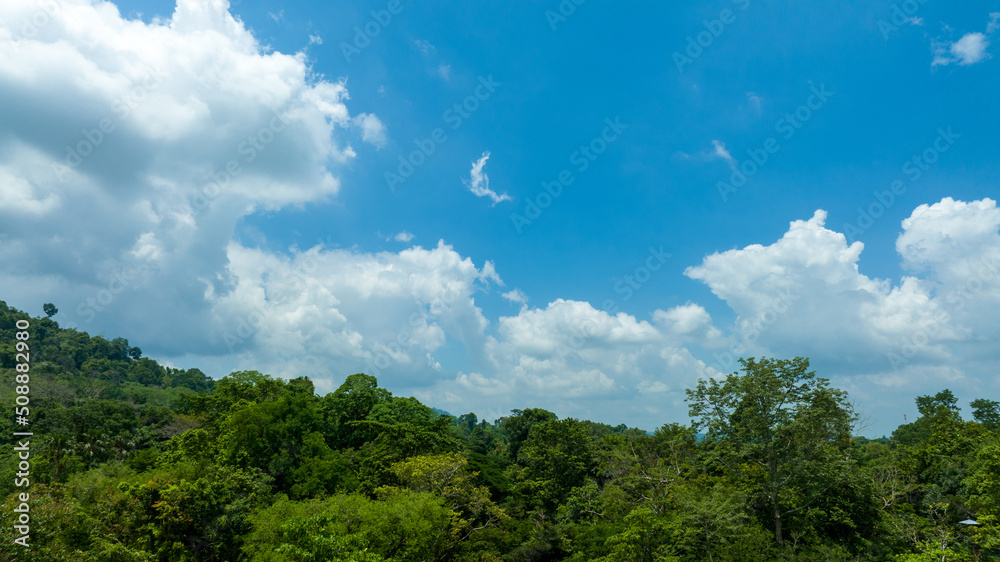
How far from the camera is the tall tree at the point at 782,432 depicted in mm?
27828

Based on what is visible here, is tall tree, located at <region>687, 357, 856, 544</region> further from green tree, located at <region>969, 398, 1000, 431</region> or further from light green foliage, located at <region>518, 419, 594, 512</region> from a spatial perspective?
green tree, located at <region>969, 398, 1000, 431</region>

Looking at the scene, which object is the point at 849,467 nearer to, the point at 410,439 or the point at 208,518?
the point at 410,439

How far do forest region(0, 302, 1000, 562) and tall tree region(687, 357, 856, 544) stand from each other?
0.10 meters

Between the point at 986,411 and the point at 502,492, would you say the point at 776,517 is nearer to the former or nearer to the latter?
the point at 502,492

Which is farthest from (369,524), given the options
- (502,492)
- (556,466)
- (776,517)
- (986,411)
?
(986,411)

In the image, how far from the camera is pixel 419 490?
29.3 m

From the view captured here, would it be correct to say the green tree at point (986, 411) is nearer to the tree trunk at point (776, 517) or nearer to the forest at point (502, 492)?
the forest at point (502, 492)

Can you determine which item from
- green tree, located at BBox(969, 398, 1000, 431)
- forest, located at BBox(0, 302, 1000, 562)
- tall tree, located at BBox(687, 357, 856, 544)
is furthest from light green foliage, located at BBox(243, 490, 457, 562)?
green tree, located at BBox(969, 398, 1000, 431)

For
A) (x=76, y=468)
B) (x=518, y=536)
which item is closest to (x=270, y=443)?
(x=518, y=536)

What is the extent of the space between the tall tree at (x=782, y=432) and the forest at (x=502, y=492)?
0.32ft

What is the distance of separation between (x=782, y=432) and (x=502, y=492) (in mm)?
29443

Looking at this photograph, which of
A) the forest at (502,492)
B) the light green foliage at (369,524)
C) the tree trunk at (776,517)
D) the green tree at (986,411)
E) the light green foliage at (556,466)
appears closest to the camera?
the light green foliage at (369,524)

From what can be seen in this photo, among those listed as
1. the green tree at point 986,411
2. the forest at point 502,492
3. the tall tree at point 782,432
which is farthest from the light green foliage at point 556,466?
the green tree at point 986,411

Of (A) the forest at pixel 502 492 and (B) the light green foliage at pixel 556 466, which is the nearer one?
(A) the forest at pixel 502 492
